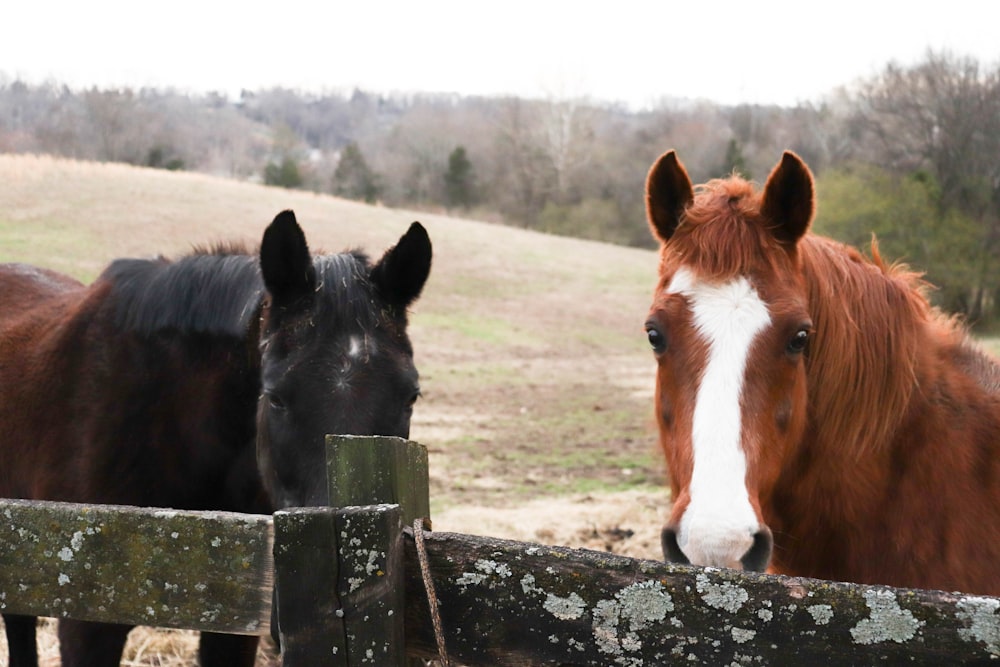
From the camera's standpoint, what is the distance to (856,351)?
263 cm

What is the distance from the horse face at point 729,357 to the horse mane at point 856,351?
12 centimetres

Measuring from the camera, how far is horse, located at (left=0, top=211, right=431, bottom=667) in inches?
103

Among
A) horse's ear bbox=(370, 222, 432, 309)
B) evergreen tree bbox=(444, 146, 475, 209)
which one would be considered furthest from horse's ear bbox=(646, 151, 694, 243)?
evergreen tree bbox=(444, 146, 475, 209)

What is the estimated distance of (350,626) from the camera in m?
1.36

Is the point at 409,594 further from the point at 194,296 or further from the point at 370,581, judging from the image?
the point at 194,296

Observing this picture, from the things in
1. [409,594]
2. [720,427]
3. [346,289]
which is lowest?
[409,594]

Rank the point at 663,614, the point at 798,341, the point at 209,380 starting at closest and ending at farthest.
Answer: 1. the point at 663,614
2. the point at 798,341
3. the point at 209,380

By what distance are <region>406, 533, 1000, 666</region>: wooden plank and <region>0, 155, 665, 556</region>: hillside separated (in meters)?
2.36

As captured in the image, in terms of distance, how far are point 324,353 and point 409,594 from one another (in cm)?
134

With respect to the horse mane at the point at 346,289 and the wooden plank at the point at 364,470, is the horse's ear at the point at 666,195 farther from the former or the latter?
the wooden plank at the point at 364,470

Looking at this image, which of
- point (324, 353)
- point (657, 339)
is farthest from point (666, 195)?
point (324, 353)

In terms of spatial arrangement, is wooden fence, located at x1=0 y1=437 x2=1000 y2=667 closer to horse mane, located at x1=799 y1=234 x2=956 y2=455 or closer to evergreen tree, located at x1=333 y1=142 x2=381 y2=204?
horse mane, located at x1=799 y1=234 x2=956 y2=455

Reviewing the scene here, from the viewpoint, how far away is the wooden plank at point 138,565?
4.78 ft

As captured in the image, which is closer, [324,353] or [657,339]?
[657,339]
